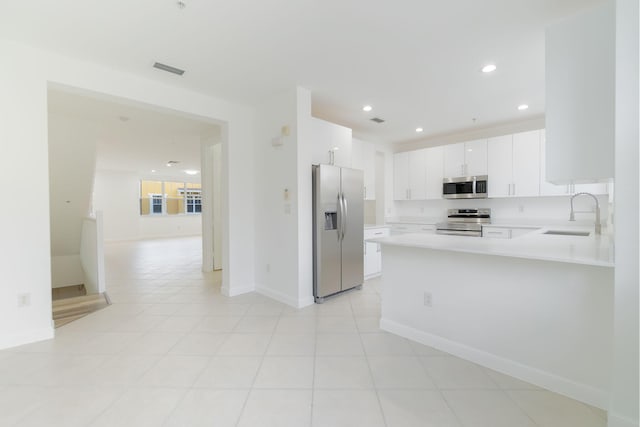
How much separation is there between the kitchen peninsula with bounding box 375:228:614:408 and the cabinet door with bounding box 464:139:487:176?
3.02 metres

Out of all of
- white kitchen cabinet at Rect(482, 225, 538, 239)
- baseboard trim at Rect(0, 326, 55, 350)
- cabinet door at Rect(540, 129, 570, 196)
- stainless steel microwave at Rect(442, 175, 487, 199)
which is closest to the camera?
baseboard trim at Rect(0, 326, 55, 350)

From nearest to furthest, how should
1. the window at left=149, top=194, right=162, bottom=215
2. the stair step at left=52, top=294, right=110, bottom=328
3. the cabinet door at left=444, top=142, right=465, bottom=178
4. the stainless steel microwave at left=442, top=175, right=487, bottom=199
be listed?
1. the stair step at left=52, top=294, right=110, bottom=328
2. the stainless steel microwave at left=442, top=175, right=487, bottom=199
3. the cabinet door at left=444, top=142, right=465, bottom=178
4. the window at left=149, top=194, right=162, bottom=215

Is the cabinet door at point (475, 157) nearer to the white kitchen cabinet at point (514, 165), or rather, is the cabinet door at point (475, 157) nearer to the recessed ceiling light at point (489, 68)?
the white kitchen cabinet at point (514, 165)

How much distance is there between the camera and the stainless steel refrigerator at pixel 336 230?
3498 millimetres

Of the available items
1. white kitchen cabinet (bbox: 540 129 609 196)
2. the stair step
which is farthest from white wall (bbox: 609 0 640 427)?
the stair step

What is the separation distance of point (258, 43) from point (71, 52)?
173cm

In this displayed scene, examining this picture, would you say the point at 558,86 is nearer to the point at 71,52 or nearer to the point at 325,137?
the point at 325,137

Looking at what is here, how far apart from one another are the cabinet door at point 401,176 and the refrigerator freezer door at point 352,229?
7.44 ft

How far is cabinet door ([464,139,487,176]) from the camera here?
4.88 metres

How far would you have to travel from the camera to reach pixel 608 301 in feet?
5.44

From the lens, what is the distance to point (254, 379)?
195 centimetres

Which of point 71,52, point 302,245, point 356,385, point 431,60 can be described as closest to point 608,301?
point 356,385

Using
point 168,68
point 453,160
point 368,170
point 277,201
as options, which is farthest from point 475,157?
point 168,68

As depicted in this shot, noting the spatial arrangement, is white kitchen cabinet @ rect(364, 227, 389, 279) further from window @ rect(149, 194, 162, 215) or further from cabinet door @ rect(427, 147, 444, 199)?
window @ rect(149, 194, 162, 215)
